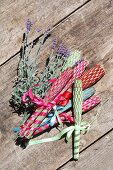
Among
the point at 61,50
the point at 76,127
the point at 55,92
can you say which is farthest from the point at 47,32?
the point at 76,127

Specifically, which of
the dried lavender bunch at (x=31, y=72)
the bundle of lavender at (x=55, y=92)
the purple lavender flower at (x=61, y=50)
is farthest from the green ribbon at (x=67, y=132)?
the purple lavender flower at (x=61, y=50)

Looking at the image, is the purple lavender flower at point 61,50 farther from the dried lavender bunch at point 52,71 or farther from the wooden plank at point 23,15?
the wooden plank at point 23,15

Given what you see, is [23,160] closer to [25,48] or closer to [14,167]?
[14,167]

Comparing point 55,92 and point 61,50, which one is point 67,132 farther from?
point 61,50

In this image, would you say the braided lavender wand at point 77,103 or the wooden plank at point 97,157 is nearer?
the braided lavender wand at point 77,103

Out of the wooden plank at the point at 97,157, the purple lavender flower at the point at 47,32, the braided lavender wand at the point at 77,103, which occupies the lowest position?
the wooden plank at the point at 97,157

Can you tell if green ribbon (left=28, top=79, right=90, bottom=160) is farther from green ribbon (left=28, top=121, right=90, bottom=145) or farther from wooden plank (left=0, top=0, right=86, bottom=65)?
wooden plank (left=0, top=0, right=86, bottom=65)
